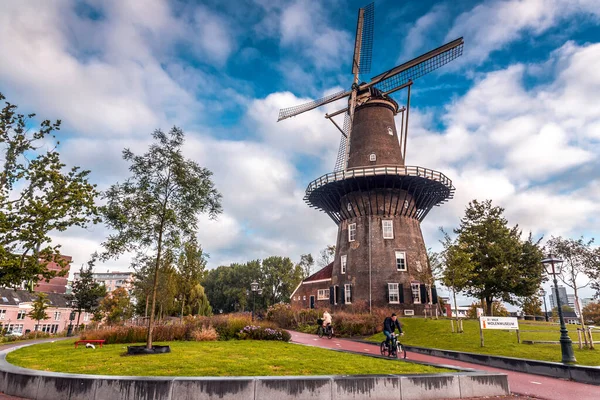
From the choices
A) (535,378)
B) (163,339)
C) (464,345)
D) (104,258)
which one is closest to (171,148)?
(104,258)

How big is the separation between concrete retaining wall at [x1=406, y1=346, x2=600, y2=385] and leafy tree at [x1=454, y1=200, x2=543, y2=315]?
15.7 metres

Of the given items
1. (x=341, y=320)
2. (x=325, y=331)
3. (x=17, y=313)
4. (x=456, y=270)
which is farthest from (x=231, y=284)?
(x=456, y=270)

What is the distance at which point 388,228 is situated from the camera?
107 ft

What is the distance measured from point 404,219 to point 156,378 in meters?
29.1

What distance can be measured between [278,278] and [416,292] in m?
49.6

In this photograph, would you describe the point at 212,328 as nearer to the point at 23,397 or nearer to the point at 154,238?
the point at 154,238

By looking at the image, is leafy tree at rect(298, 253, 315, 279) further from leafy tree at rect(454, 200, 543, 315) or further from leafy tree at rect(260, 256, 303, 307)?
leafy tree at rect(454, 200, 543, 315)

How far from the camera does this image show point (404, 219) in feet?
109

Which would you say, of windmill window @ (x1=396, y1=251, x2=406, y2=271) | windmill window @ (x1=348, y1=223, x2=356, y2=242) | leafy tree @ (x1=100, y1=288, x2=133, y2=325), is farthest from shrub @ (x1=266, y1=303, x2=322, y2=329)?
leafy tree @ (x1=100, y1=288, x2=133, y2=325)

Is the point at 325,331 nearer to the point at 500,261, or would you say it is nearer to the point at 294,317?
the point at 294,317

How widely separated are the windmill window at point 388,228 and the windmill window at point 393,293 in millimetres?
4363

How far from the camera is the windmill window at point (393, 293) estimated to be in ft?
99.3

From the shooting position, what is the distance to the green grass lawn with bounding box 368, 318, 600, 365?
A: 46.5 ft

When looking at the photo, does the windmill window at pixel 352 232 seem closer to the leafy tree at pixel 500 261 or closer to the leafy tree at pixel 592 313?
the leafy tree at pixel 500 261
